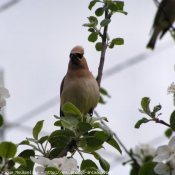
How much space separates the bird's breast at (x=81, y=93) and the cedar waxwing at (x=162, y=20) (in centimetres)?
247

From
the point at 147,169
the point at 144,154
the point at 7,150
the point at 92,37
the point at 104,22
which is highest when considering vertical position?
the point at 104,22

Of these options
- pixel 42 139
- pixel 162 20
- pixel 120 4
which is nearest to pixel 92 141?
pixel 42 139

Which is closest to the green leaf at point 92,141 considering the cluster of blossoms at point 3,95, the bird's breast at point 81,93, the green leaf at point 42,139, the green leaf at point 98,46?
the green leaf at point 42,139

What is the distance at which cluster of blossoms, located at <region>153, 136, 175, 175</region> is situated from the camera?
2256 mm

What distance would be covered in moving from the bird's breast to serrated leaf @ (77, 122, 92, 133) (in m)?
1.49

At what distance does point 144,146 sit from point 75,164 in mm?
1740

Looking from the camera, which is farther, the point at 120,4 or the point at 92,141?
the point at 120,4

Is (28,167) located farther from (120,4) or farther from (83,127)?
(120,4)

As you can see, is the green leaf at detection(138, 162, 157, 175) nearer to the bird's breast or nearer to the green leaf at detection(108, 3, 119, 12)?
the green leaf at detection(108, 3, 119, 12)

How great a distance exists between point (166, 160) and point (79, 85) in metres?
2.11

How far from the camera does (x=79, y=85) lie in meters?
4.29

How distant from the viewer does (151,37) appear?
691cm

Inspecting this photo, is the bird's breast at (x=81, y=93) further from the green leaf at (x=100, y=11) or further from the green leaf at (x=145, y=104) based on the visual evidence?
the green leaf at (x=145, y=104)

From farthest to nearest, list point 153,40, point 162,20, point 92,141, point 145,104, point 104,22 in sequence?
1. point 153,40
2. point 162,20
3. point 104,22
4. point 145,104
5. point 92,141
